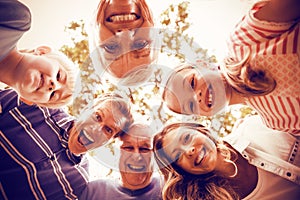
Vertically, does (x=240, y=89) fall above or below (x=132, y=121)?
above

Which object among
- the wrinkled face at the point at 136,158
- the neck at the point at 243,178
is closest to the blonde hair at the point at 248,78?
the neck at the point at 243,178

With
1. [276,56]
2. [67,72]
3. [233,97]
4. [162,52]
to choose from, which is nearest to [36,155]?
[67,72]

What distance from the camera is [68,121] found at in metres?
1.08

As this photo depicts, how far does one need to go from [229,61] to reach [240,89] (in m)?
0.09

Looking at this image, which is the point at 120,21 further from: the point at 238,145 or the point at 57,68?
the point at 238,145

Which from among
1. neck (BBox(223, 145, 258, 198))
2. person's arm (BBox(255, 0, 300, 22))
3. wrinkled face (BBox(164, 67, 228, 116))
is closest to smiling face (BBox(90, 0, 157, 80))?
wrinkled face (BBox(164, 67, 228, 116))

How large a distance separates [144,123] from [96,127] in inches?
6.3

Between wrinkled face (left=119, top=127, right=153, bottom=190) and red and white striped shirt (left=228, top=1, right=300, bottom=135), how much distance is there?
1.25ft

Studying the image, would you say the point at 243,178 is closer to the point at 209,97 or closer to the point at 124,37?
the point at 209,97

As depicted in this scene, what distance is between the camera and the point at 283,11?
0.92 meters

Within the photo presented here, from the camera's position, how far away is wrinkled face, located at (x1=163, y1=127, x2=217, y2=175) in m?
1.08

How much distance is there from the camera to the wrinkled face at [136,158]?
1088mm

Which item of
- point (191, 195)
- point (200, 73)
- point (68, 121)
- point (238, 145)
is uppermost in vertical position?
point (200, 73)

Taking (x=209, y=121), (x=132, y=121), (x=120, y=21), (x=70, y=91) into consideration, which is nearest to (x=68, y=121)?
(x=70, y=91)
